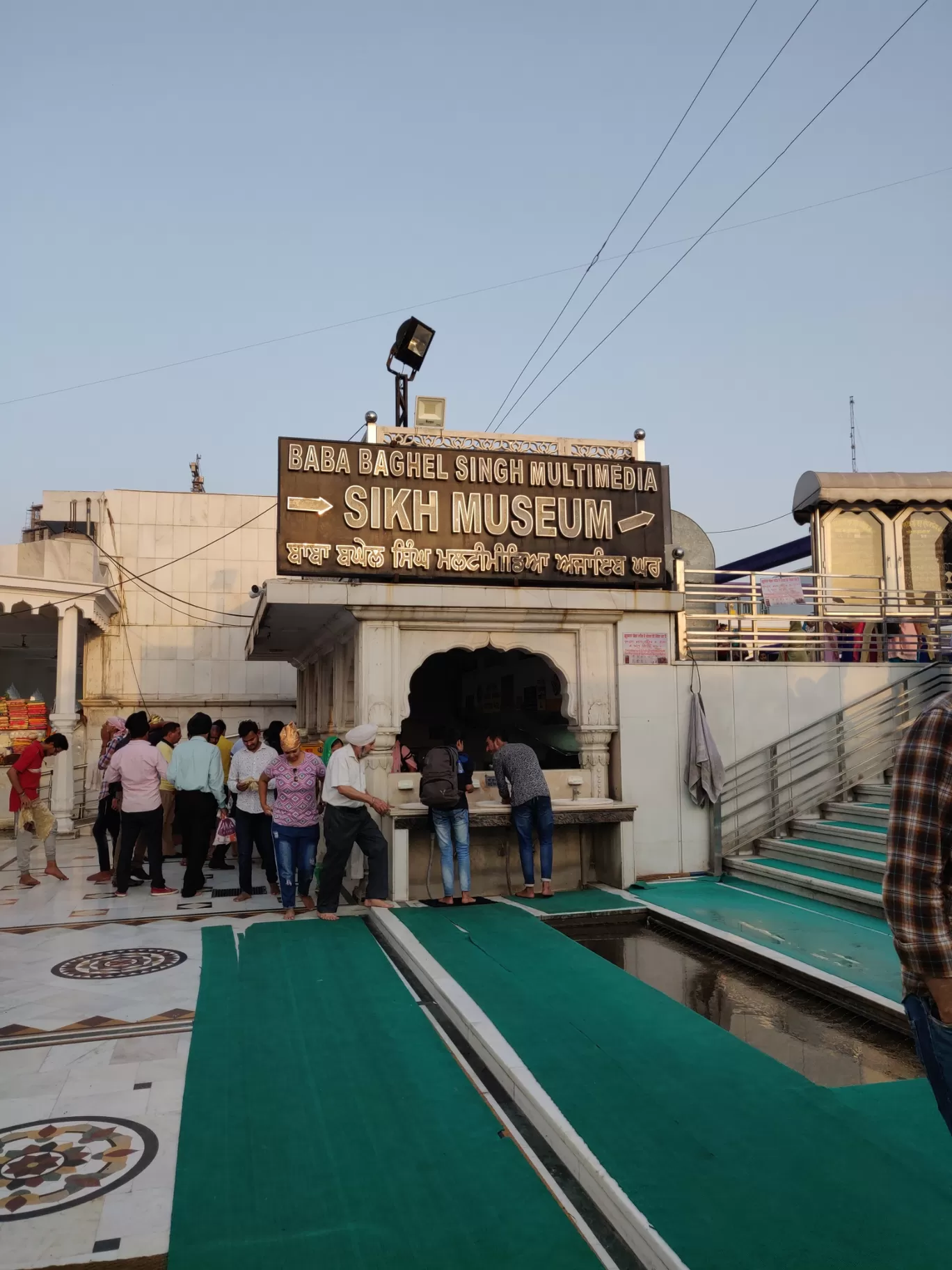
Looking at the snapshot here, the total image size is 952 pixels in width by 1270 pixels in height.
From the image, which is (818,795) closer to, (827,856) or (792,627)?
(827,856)

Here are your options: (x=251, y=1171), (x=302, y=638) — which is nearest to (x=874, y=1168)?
(x=251, y=1171)

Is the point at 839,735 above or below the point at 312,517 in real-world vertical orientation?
below

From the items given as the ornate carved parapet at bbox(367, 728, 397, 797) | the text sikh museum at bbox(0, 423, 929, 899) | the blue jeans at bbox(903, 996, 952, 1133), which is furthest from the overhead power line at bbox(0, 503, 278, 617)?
the blue jeans at bbox(903, 996, 952, 1133)

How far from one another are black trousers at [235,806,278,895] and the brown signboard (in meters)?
2.73

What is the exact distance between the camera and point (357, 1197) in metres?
3.78

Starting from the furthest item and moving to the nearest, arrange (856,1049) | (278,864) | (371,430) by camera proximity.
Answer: (371,430), (278,864), (856,1049)

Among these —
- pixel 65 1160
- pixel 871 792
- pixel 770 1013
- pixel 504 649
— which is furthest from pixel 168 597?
pixel 65 1160

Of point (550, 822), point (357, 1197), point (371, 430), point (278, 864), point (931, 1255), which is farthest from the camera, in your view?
point (371, 430)

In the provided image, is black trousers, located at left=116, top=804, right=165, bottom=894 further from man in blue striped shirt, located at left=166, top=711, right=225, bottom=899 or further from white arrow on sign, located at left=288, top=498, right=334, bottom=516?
white arrow on sign, located at left=288, top=498, right=334, bottom=516

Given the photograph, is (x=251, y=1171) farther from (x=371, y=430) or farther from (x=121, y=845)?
(x=371, y=430)

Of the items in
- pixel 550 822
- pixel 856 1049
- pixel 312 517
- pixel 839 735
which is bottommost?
pixel 856 1049

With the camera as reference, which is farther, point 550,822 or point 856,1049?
point 550,822

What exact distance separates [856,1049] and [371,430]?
8.04 metres

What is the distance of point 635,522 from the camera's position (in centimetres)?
1141
